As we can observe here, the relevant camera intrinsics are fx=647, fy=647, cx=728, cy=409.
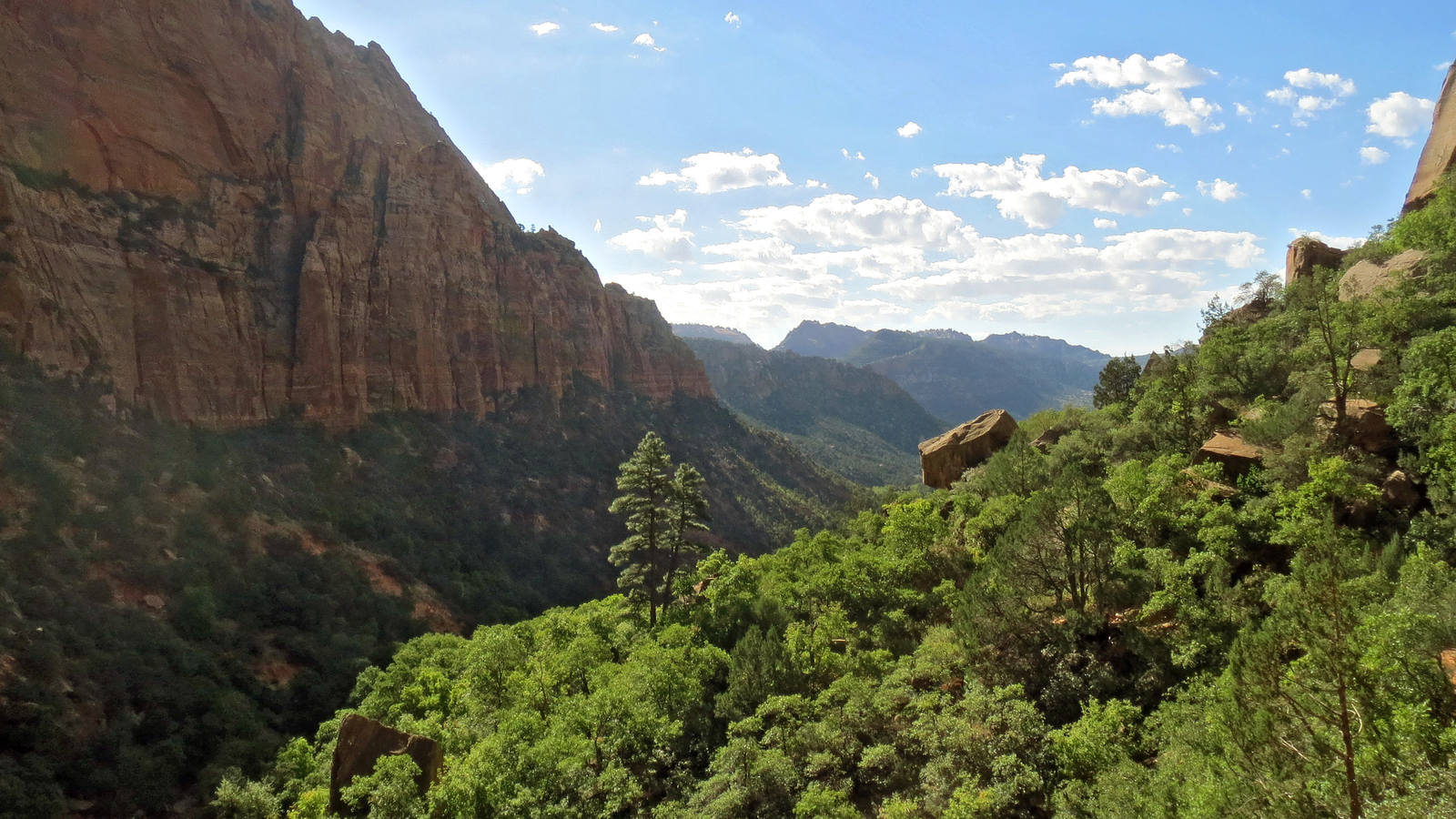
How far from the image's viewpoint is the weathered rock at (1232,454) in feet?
65.4

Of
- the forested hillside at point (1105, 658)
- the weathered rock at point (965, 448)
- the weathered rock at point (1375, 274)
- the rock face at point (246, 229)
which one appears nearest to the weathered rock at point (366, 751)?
the forested hillside at point (1105, 658)

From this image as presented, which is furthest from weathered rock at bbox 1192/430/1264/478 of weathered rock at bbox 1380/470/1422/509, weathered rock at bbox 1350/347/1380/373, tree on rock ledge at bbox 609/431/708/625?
tree on rock ledge at bbox 609/431/708/625

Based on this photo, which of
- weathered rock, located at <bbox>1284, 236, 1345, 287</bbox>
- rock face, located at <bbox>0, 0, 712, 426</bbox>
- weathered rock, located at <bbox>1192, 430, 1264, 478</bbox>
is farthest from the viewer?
rock face, located at <bbox>0, 0, 712, 426</bbox>

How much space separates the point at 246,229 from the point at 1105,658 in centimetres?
7424

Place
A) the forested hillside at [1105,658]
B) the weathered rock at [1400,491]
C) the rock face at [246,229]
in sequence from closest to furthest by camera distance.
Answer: the forested hillside at [1105,658], the weathered rock at [1400,491], the rock face at [246,229]

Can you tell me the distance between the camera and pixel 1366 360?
21.0 metres

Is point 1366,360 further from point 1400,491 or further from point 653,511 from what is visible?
point 653,511

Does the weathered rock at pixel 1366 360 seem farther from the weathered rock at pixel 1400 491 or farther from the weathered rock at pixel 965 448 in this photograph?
the weathered rock at pixel 965 448

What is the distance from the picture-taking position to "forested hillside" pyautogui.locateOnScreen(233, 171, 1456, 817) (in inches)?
364

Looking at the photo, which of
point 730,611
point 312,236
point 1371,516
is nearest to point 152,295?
point 312,236

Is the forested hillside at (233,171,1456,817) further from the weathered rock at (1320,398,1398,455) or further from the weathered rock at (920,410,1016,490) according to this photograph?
the weathered rock at (920,410,1016,490)

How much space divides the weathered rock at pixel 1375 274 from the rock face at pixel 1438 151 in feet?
40.4

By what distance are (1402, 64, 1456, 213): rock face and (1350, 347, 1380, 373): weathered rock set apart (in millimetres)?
21280

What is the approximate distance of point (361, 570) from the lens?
4800 cm
